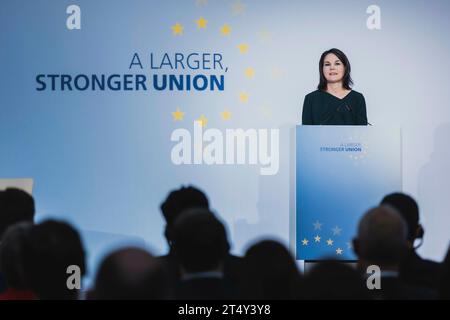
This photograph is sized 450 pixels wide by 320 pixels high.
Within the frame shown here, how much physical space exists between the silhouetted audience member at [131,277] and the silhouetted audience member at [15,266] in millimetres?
860

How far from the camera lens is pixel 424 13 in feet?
21.5

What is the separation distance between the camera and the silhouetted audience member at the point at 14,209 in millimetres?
4344

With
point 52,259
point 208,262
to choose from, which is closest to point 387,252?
point 208,262

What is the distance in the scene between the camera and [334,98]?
6453 mm

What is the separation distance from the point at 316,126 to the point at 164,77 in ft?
4.58

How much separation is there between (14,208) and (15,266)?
1325 mm

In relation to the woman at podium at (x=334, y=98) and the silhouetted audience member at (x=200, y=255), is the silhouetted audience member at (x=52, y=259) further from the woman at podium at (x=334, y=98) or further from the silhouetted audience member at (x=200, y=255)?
the woman at podium at (x=334, y=98)

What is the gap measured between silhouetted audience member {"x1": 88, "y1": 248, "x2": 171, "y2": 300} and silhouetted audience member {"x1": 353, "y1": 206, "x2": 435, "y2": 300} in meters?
1.25

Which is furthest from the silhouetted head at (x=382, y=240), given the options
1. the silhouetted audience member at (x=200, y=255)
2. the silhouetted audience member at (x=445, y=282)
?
the silhouetted audience member at (x=200, y=255)

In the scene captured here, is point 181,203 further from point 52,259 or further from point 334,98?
point 334,98

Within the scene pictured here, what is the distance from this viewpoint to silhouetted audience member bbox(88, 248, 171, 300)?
2.25 meters

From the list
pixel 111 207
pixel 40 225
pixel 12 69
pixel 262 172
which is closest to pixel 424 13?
pixel 262 172

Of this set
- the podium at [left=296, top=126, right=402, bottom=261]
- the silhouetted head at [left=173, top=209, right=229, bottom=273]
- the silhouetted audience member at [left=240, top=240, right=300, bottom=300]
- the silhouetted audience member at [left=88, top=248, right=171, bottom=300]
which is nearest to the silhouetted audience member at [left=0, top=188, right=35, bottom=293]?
the silhouetted head at [left=173, top=209, right=229, bottom=273]
